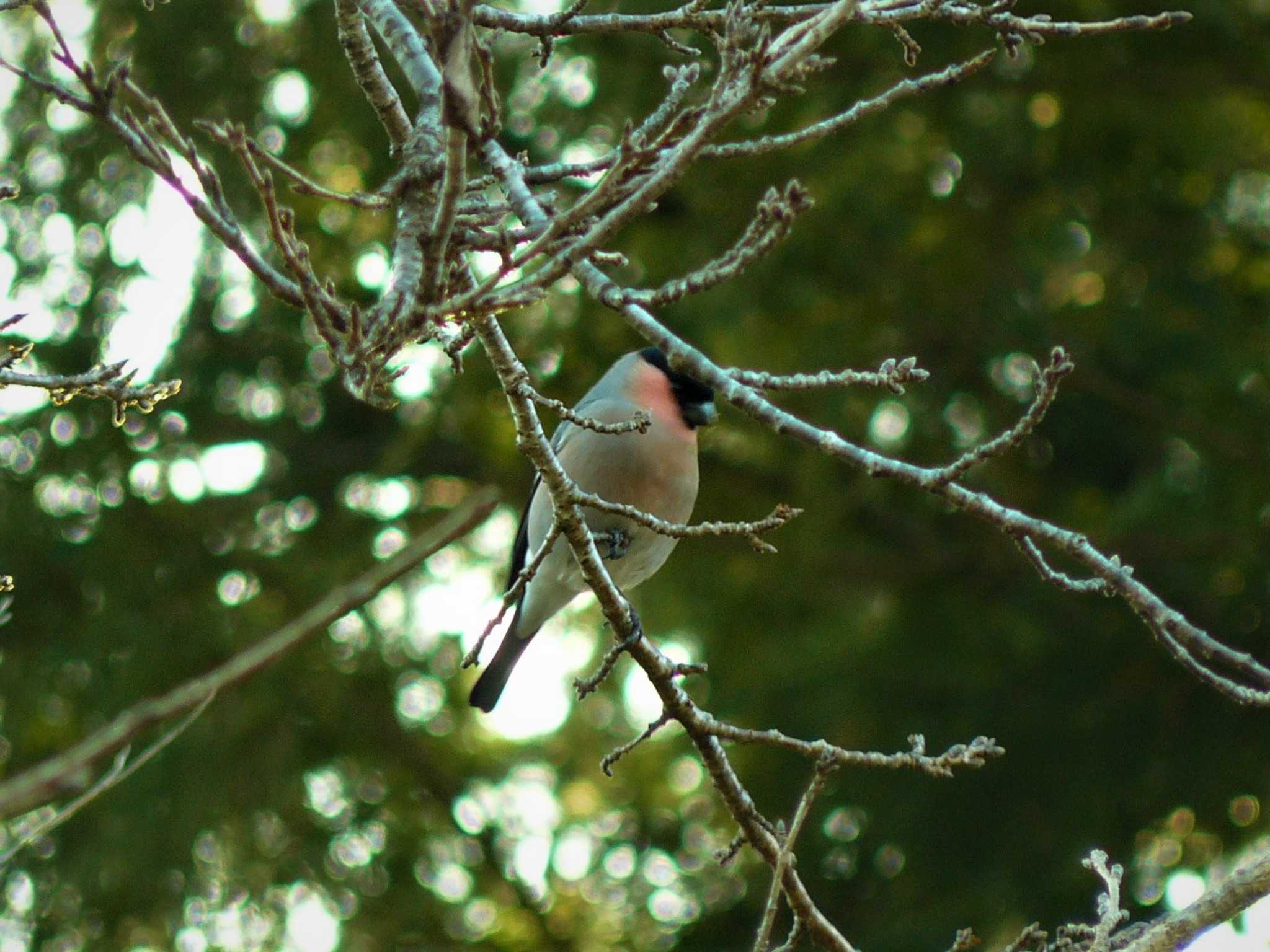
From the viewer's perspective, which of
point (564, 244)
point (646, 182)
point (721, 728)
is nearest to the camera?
point (646, 182)

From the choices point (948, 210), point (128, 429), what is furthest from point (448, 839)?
point (948, 210)

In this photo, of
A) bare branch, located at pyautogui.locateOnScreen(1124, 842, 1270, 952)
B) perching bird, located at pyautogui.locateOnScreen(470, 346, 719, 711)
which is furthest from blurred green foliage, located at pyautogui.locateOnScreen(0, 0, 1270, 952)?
bare branch, located at pyautogui.locateOnScreen(1124, 842, 1270, 952)

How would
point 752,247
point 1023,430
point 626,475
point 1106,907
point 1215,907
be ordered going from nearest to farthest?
point 752,247 < point 1023,430 < point 1215,907 < point 1106,907 < point 626,475

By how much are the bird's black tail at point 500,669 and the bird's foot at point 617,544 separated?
1.21 metres

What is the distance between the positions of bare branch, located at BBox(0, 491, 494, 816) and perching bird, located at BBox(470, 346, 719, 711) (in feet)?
11.8

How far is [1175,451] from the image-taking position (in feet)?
26.5

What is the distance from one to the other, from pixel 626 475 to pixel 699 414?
726 mm

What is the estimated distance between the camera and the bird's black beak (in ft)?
20.3

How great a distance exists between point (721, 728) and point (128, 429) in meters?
5.20

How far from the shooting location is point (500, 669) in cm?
671

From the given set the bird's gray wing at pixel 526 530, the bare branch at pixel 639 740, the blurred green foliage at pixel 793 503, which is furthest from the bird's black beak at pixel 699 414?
the bare branch at pixel 639 740

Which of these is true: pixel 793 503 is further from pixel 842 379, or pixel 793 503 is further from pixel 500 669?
pixel 842 379

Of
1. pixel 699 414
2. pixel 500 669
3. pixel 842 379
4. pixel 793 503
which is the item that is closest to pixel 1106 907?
pixel 842 379

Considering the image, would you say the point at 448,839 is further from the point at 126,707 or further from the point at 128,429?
the point at 128,429
